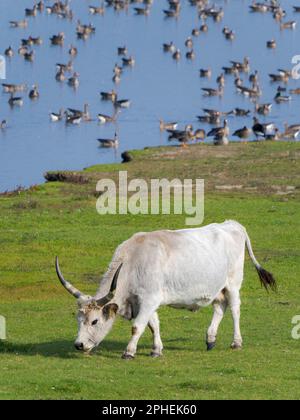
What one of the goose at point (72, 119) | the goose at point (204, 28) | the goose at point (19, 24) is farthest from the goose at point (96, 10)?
the goose at point (72, 119)

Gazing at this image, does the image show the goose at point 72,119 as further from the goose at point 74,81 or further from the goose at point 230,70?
the goose at point 230,70

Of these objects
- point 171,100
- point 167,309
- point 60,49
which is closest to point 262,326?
point 167,309

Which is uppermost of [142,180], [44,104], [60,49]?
[60,49]

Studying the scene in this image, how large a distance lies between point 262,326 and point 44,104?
170 feet

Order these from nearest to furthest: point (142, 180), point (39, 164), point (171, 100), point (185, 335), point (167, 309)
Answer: point (185, 335), point (167, 309), point (142, 180), point (39, 164), point (171, 100)

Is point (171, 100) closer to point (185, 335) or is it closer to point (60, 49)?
point (60, 49)

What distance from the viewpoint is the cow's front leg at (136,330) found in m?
16.7

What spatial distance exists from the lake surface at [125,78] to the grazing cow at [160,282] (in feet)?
94.7

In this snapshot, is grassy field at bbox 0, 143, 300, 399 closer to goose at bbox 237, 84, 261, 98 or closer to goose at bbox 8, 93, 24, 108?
goose at bbox 8, 93, 24, 108

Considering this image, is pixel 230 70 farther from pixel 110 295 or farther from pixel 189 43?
pixel 110 295

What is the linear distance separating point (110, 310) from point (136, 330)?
47 cm

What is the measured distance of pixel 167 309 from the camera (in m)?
22.8

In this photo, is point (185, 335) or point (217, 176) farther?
point (217, 176)

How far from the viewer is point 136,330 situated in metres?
16.8
